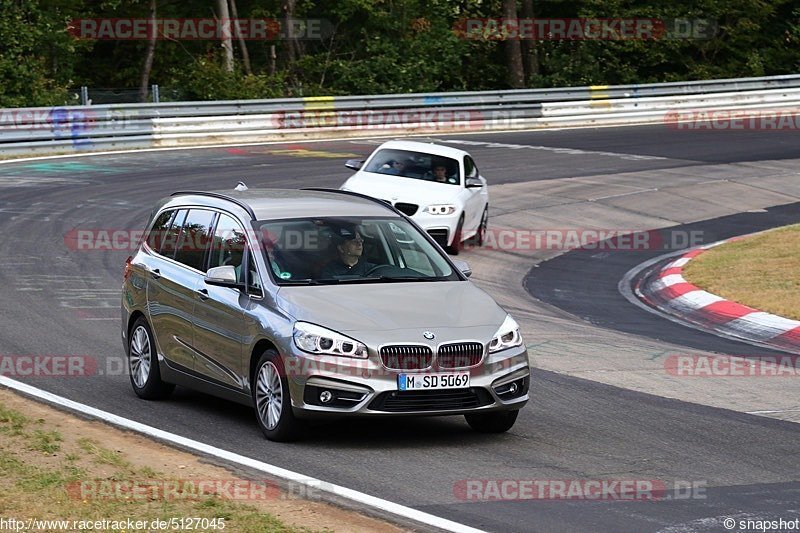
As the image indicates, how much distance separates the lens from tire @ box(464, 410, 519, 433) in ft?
31.1

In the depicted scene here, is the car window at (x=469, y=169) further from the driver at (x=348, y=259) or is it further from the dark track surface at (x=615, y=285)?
the driver at (x=348, y=259)

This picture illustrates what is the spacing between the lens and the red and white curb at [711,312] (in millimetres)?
14281

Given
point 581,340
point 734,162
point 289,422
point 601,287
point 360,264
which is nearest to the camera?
point 289,422

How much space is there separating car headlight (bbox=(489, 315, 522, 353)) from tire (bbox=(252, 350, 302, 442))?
140 centimetres

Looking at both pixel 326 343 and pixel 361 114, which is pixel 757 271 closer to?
pixel 326 343

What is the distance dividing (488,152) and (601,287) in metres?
14.2

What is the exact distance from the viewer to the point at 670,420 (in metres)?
10.1

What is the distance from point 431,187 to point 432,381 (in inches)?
451

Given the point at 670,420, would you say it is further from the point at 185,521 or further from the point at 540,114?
the point at 540,114

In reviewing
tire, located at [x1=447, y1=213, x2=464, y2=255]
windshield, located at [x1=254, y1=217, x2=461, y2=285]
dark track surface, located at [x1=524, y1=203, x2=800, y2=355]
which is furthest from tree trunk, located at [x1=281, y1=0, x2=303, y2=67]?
windshield, located at [x1=254, y1=217, x2=461, y2=285]

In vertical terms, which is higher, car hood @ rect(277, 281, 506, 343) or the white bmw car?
car hood @ rect(277, 281, 506, 343)

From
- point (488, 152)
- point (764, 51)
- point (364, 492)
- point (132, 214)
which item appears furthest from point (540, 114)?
point (364, 492)

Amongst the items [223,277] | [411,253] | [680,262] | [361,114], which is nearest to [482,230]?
[680,262]

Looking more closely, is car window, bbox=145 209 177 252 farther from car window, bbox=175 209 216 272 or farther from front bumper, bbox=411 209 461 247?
front bumper, bbox=411 209 461 247
